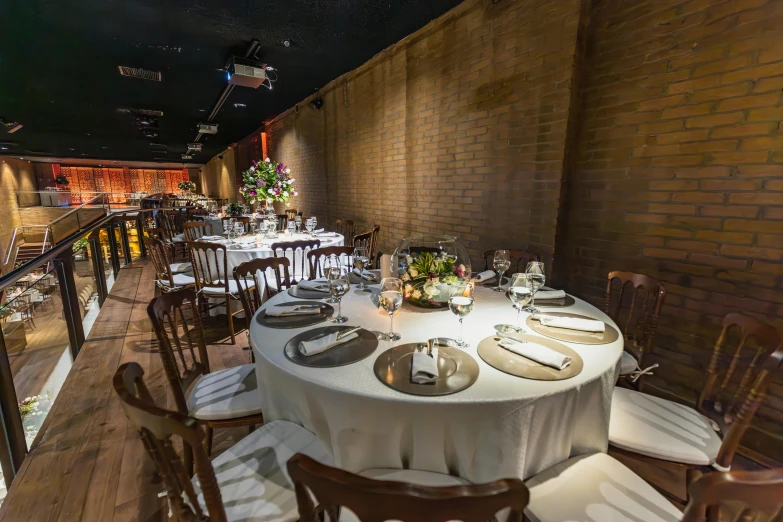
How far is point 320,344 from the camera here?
4.17 ft

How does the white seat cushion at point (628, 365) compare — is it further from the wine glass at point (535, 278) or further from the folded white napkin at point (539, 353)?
the folded white napkin at point (539, 353)

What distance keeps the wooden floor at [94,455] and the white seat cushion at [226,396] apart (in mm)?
520

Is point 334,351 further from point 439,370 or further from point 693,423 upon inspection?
point 693,423

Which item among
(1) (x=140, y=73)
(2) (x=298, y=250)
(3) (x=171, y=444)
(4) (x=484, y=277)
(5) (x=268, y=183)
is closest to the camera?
(3) (x=171, y=444)

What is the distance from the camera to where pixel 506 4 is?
9.07ft

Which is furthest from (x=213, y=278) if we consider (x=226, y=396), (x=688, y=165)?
(x=688, y=165)

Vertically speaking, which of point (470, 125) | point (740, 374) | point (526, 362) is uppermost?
point (470, 125)

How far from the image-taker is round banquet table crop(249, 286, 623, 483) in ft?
3.34

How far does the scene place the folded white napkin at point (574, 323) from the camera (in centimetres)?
146

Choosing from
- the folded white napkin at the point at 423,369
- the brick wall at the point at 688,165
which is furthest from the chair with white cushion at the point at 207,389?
the brick wall at the point at 688,165

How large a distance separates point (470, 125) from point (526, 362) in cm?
256

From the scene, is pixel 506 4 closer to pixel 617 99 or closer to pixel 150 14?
pixel 617 99

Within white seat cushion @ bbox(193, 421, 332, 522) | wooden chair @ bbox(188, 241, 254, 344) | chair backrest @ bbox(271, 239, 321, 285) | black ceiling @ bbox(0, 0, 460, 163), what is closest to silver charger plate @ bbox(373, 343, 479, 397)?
white seat cushion @ bbox(193, 421, 332, 522)

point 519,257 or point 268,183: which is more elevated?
point 268,183
